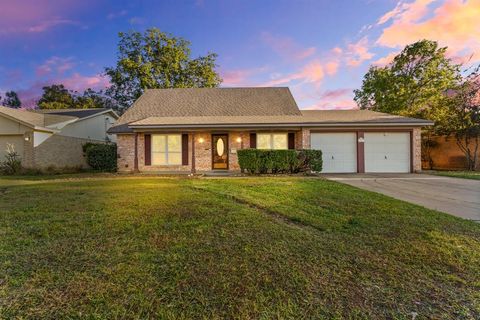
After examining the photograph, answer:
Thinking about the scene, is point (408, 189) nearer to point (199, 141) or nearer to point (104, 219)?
point (104, 219)

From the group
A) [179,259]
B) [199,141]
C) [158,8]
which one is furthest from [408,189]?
[158,8]

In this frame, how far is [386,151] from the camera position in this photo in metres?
12.4

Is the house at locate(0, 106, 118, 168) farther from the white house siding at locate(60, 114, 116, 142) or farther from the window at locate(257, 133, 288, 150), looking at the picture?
Answer: the window at locate(257, 133, 288, 150)

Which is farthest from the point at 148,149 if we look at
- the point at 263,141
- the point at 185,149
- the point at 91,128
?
the point at 91,128

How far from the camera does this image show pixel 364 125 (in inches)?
472

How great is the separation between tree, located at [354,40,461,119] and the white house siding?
2433cm

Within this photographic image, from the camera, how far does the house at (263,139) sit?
12.1 metres

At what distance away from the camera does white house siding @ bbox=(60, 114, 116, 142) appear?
16.0m

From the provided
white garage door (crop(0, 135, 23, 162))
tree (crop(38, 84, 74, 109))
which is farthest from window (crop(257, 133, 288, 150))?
tree (crop(38, 84, 74, 109))

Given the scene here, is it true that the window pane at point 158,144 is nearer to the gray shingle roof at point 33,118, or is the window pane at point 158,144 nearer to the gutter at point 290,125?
the gutter at point 290,125

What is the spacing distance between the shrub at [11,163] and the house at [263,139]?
5411 millimetres

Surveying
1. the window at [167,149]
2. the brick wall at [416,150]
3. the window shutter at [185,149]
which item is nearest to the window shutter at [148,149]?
the window at [167,149]

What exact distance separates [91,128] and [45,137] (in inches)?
162

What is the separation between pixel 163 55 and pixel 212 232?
25618 mm
